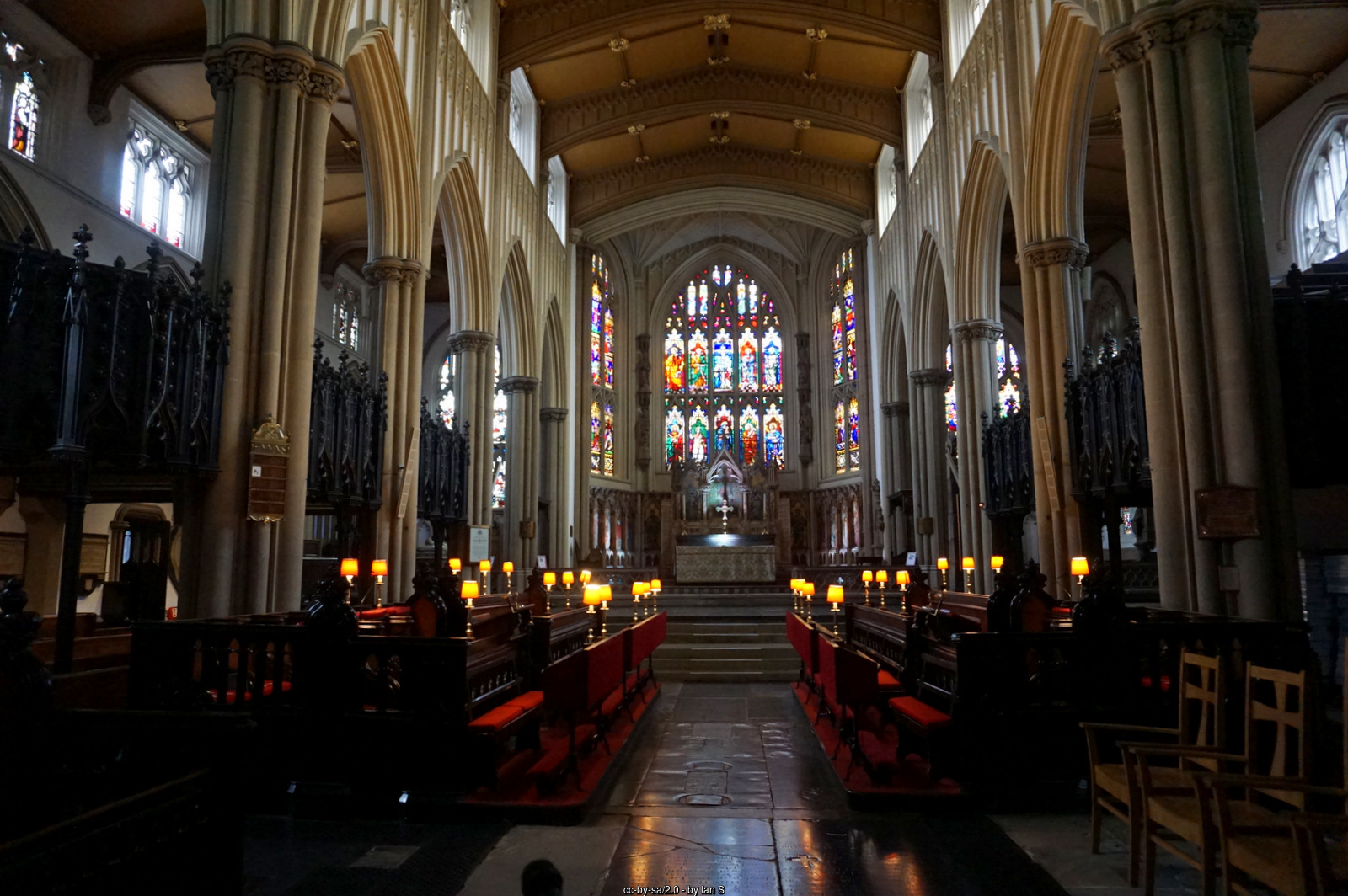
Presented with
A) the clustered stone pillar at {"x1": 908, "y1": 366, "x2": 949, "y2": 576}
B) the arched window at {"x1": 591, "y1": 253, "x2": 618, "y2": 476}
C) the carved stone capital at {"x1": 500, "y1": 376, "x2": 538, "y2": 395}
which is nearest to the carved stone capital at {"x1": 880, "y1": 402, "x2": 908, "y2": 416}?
the clustered stone pillar at {"x1": 908, "y1": 366, "x2": 949, "y2": 576}

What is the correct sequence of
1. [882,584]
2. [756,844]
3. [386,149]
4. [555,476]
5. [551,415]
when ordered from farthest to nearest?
1. [551,415]
2. [555,476]
3. [882,584]
4. [386,149]
5. [756,844]

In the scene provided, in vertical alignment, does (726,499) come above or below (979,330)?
below

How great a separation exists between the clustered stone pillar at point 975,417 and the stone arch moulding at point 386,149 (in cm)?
1065

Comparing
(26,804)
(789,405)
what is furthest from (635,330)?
(26,804)

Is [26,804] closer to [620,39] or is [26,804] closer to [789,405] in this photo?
[620,39]

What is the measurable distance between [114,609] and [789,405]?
2274cm

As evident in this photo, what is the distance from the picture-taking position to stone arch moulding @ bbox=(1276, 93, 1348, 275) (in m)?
15.9

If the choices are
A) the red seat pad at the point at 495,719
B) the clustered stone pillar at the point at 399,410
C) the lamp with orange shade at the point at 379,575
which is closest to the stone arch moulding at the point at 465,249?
the clustered stone pillar at the point at 399,410

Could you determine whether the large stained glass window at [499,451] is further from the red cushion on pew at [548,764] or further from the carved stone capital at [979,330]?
the red cushion on pew at [548,764]

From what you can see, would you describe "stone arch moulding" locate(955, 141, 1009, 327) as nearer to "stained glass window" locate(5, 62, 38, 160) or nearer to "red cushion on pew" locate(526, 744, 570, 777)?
"red cushion on pew" locate(526, 744, 570, 777)

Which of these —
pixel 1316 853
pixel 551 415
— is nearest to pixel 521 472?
pixel 551 415

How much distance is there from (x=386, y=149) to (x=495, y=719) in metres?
10.7

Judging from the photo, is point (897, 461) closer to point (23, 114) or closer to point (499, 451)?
point (499, 451)

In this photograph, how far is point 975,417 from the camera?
1672 centimetres
